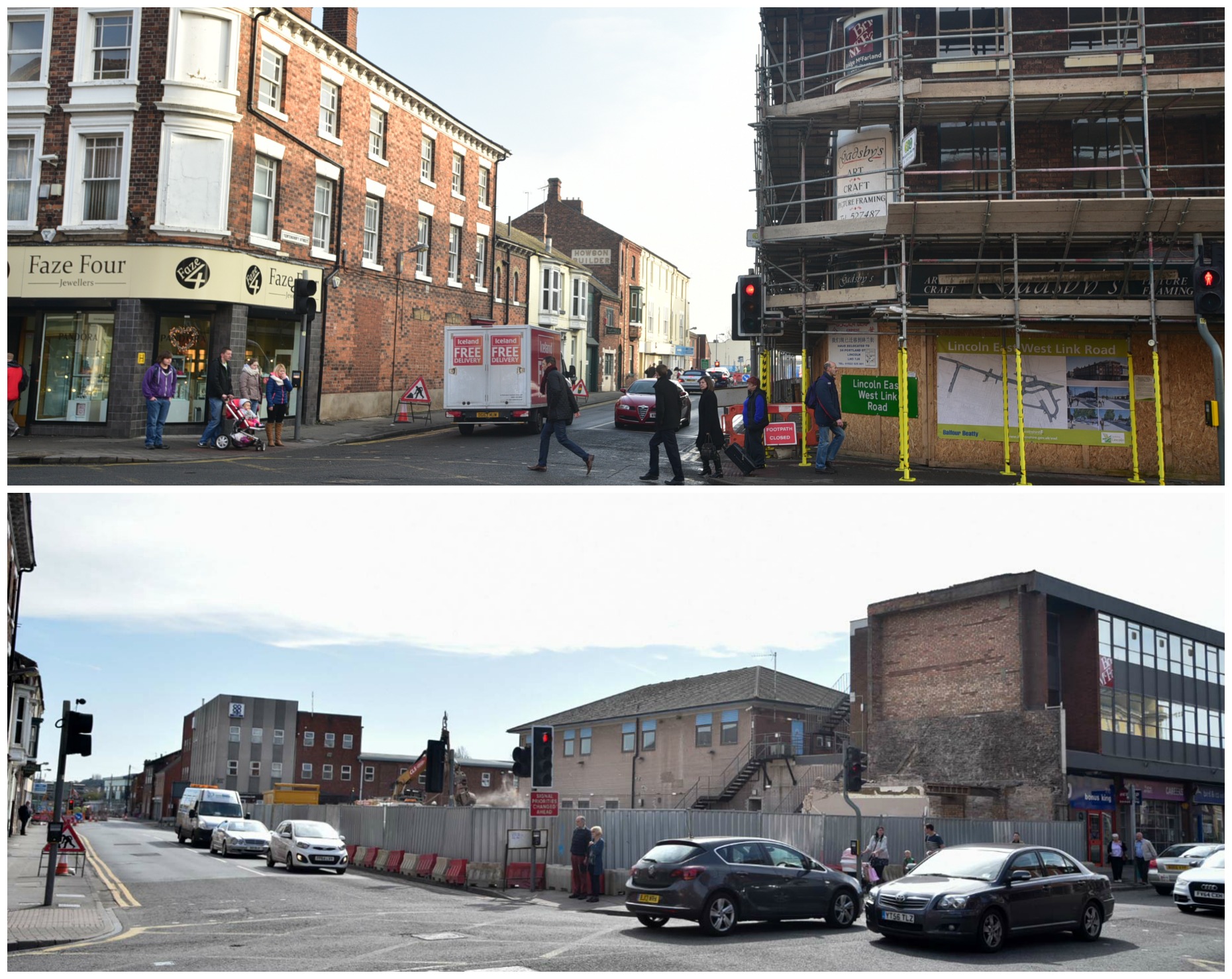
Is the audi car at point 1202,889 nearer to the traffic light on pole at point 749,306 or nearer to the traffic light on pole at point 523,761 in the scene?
the traffic light on pole at point 523,761

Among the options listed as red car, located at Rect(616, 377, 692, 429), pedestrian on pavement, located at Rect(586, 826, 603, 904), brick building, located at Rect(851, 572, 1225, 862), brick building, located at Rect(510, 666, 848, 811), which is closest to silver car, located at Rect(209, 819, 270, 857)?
brick building, located at Rect(510, 666, 848, 811)

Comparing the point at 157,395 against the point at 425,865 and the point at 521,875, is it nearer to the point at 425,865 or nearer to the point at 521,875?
the point at 425,865

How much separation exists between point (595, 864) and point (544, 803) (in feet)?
6.49

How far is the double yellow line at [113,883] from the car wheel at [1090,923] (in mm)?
12987

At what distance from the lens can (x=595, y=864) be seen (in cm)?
1683

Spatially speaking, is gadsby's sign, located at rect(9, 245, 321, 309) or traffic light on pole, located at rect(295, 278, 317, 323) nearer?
traffic light on pole, located at rect(295, 278, 317, 323)

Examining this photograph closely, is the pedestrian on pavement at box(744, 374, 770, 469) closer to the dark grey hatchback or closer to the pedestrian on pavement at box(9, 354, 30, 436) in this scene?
the dark grey hatchback

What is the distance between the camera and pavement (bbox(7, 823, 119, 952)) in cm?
1184

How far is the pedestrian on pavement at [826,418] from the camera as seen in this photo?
2072 cm

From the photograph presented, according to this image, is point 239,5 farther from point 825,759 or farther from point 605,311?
point 605,311

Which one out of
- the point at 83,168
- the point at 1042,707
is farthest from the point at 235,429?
the point at 1042,707

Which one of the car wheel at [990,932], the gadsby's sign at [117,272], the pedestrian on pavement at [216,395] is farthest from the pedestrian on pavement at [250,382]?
the car wheel at [990,932]

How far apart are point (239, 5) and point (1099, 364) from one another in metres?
22.8

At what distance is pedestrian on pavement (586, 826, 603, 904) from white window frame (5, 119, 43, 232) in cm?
2087
